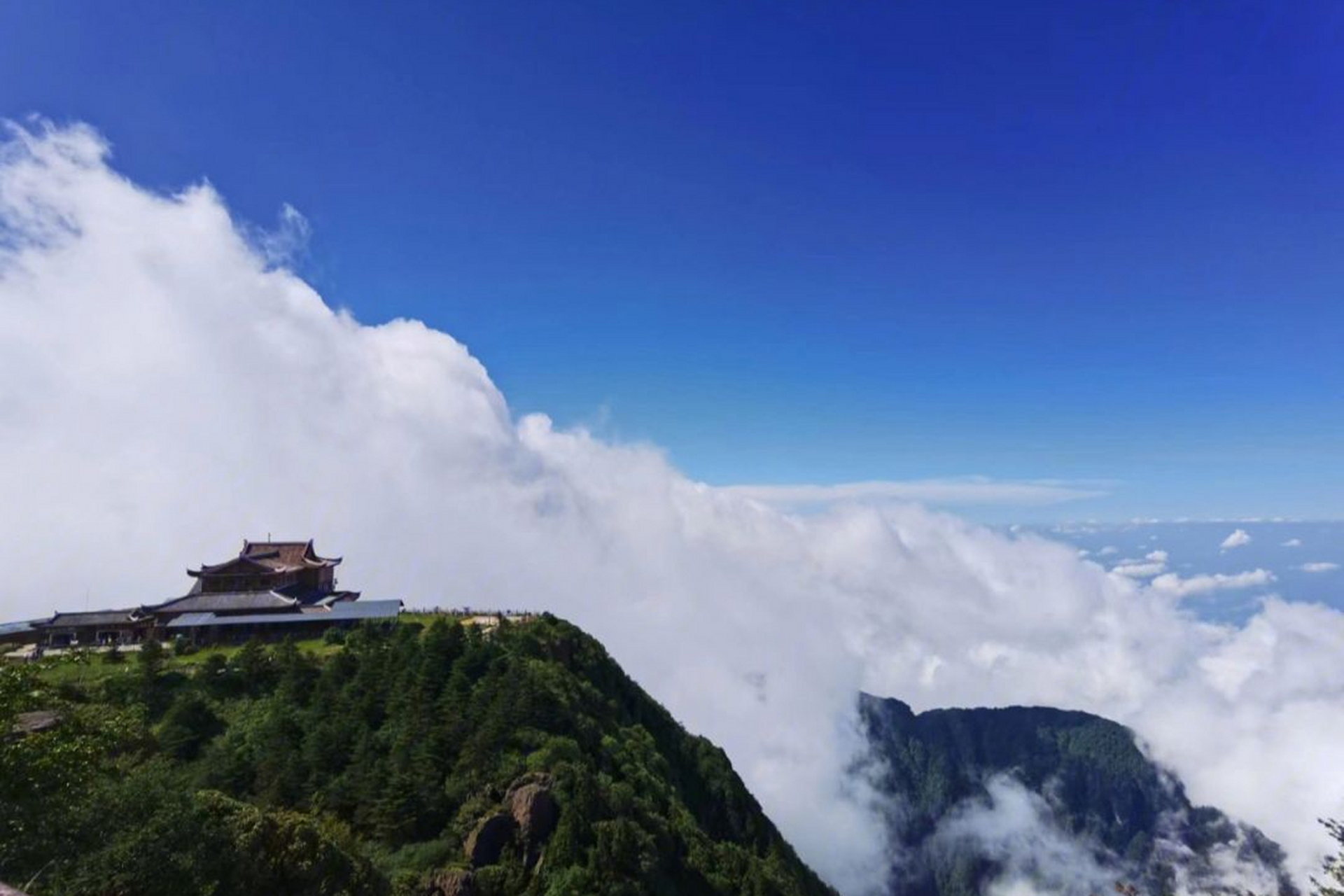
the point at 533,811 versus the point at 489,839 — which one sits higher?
the point at 533,811

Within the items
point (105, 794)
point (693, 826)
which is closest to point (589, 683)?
point (693, 826)

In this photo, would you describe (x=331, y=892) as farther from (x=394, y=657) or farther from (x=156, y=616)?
(x=156, y=616)

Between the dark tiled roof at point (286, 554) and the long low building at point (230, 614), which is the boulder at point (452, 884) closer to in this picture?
the long low building at point (230, 614)

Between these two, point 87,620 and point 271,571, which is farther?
point 271,571

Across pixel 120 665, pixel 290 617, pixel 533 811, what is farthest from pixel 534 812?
pixel 290 617

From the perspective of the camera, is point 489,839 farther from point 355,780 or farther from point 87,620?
point 87,620

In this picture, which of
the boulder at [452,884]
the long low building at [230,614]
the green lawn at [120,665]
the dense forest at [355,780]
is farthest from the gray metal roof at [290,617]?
the boulder at [452,884]

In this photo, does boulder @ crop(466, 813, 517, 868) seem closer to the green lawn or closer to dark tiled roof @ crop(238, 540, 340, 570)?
the green lawn
